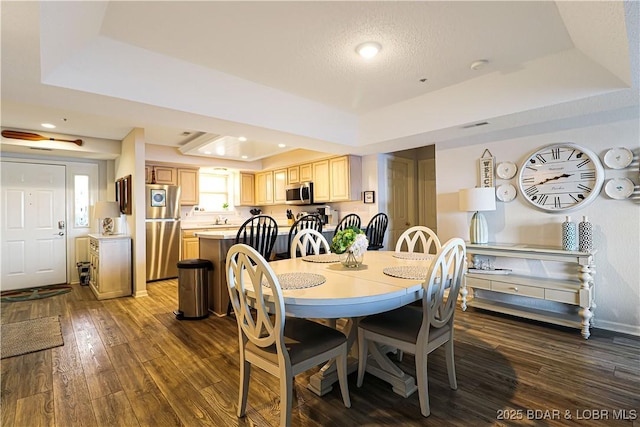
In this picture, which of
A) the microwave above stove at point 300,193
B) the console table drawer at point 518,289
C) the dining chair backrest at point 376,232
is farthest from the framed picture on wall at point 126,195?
the console table drawer at point 518,289

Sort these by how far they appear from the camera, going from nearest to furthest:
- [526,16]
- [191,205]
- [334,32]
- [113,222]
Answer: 1. [526,16]
2. [334,32]
3. [113,222]
4. [191,205]

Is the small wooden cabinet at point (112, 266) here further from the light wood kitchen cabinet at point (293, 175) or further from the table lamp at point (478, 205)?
the table lamp at point (478, 205)

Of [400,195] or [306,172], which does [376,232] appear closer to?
[400,195]

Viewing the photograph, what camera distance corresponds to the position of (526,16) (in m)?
2.03

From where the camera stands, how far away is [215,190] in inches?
278

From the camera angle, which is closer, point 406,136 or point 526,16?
point 526,16

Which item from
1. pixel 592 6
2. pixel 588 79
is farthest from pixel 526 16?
pixel 588 79

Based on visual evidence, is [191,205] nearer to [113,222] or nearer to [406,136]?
[113,222]

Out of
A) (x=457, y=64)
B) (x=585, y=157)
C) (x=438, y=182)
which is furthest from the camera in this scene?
(x=438, y=182)

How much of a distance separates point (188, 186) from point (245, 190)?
137 centimetres

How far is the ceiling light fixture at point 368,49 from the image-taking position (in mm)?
2352

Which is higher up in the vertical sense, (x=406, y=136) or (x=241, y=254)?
(x=406, y=136)

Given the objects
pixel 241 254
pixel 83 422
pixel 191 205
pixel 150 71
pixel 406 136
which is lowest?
pixel 83 422

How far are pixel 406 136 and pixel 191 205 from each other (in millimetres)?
4690
